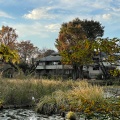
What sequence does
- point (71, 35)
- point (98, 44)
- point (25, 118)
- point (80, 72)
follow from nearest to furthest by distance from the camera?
1. point (98, 44)
2. point (25, 118)
3. point (80, 72)
4. point (71, 35)

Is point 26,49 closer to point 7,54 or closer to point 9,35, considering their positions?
point 9,35

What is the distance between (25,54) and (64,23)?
14.4m

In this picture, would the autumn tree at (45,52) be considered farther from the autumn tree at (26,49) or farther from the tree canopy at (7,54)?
the tree canopy at (7,54)

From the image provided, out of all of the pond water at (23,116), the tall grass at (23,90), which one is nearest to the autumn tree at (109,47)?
the pond water at (23,116)

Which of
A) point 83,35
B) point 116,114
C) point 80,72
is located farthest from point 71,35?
point 116,114

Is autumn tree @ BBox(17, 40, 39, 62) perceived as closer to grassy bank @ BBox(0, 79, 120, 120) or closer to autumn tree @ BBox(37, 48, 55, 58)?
autumn tree @ BBox(37, 48, 55, 58)

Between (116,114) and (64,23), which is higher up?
(64,23)

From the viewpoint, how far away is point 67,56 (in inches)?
208

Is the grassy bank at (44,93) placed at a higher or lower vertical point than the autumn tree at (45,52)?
lower

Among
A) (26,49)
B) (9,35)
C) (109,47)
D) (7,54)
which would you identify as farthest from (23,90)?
(26,49)

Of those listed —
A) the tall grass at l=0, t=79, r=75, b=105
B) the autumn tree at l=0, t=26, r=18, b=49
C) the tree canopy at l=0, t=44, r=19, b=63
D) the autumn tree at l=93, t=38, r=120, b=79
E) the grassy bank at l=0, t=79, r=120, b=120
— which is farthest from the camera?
the autumn tree at l=0, t=26, r=18, b=49

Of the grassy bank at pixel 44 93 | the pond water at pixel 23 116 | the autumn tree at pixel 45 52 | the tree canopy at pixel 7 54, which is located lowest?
the pond water at pixel 23 116

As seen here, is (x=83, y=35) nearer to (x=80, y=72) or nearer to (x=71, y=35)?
(x=71, y=35)

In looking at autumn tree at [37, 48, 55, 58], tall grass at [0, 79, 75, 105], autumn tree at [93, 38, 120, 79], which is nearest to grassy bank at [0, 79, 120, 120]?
tall grass at [0, 79, 75, 105]
